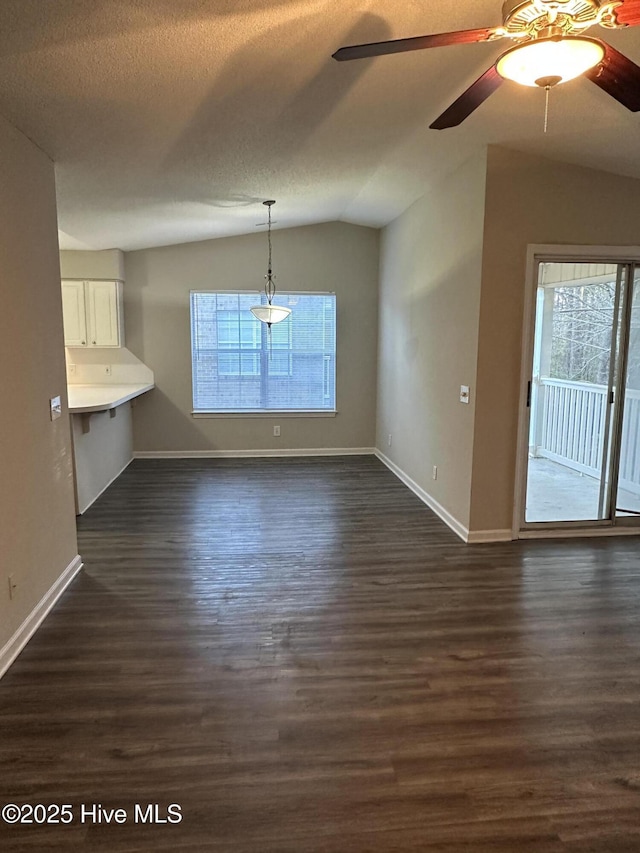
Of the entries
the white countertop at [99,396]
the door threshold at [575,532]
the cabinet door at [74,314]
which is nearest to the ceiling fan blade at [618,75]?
the door threshold at [575,532]

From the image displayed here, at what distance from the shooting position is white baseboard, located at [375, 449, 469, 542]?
4.20 m

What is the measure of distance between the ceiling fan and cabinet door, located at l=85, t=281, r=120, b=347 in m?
5.11

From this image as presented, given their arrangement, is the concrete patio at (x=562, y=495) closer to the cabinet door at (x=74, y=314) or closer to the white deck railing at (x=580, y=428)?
the white deck railing at (x=580, y=428)

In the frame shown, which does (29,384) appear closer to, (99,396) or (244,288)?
(99,396)

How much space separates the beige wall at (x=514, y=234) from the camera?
3.74m

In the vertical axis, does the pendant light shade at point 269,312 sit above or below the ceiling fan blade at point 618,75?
below

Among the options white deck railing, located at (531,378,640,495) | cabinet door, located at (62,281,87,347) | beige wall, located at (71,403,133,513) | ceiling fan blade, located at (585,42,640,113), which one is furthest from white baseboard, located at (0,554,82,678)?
white deck railing, located at (531,378,640,495)

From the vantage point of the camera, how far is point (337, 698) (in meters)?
2.31

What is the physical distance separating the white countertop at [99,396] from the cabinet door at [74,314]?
1.76ft

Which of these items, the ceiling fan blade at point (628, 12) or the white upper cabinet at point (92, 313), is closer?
the ceiling fan blade at point (628, 12)

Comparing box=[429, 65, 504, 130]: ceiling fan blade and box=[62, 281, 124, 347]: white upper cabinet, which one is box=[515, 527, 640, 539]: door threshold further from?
box=[62, 281, 124, 347]: white upper cabinet

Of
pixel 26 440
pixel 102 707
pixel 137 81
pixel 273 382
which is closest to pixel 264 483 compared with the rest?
pixel 273 382

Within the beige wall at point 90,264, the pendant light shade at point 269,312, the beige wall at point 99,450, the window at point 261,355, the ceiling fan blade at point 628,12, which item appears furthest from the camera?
the window at point 261,355

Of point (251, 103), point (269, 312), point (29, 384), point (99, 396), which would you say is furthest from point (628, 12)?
point (99, 396)
